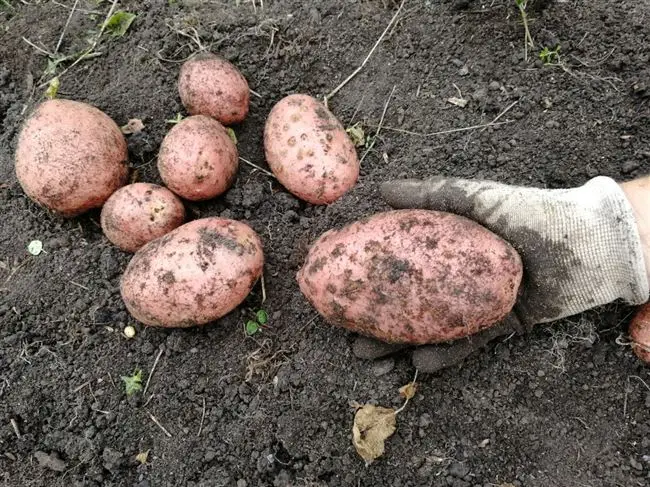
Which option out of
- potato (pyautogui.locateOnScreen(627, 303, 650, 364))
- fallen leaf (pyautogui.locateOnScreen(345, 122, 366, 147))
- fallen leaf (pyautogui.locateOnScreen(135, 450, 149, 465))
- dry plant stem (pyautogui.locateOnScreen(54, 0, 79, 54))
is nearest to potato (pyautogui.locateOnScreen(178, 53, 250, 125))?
fallen leaf (pyautogui.locateOnScreen(345, 122, 366, 147))

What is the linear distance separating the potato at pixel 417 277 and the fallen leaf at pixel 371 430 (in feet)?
0.85

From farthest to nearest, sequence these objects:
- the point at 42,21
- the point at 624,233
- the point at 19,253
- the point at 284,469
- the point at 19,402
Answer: the point at 42,21 < the point at 19,253 < the point at 19,402 < the point at 284,469 < the point at 624,233

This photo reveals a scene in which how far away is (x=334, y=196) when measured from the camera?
2.29m

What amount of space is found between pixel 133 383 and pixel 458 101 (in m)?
1.73

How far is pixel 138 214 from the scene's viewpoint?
218 cm

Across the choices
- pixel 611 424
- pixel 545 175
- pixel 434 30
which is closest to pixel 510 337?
pixel 611 424

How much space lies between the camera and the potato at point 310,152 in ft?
7.34

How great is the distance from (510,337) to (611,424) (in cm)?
44

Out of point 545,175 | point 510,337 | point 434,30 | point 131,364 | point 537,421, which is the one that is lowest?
point 131,364

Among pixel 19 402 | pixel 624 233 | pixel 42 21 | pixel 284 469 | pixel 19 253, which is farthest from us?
pixel 42 21

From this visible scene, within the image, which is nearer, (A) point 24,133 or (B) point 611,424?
(B) point 611,424

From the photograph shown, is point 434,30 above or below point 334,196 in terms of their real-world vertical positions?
above

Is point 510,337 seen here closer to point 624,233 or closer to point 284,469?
point 624,233

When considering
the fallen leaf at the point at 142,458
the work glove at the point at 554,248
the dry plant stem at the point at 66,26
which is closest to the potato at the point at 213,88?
the dry plant stem at the point at 66,26
